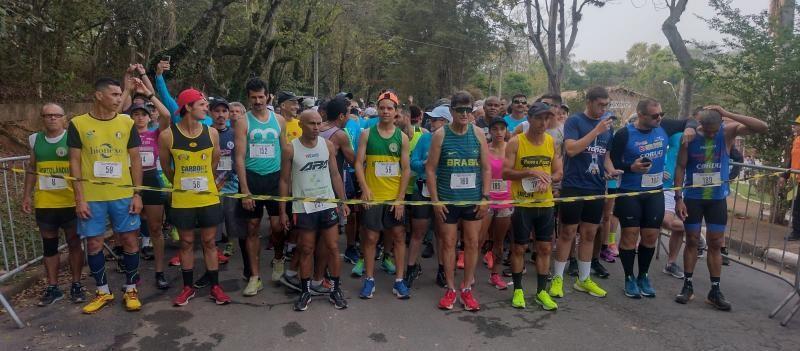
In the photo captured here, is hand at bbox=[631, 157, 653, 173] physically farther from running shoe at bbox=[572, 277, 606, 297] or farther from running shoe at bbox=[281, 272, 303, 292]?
running shoe at bbox=[281, 272, 303, 292]

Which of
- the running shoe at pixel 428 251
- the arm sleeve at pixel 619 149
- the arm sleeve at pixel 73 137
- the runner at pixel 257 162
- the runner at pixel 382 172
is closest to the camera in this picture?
the arm sleeve at pixel 73 137

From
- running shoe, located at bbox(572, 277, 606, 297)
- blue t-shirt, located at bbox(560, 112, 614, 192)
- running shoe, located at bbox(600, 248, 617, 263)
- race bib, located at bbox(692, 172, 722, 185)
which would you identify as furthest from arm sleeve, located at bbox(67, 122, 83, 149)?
running shoe, located at bbox(600, 248, 617, 263)

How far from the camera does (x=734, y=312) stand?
4.95 metres

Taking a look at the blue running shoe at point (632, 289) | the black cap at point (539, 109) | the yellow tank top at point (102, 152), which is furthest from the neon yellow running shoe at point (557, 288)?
the yellow tank top at point (102, 152)

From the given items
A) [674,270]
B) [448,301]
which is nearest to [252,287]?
[448,301]

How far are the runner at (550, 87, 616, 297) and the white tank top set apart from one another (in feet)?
7.85

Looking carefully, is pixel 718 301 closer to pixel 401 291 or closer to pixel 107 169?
pixel 401 291

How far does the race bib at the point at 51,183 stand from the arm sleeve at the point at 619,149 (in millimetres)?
5251

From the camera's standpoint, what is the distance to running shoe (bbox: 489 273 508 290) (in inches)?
217

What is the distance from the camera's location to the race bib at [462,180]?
4.80 m

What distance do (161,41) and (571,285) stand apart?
15.5m

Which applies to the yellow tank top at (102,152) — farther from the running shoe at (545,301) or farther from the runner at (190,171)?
the running shoe at (545,301)

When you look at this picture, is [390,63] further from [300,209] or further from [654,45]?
[654,45]

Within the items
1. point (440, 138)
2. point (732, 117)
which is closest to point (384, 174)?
point (440, 138)
